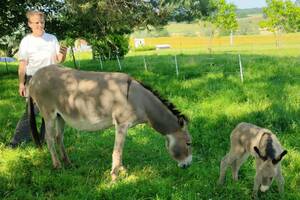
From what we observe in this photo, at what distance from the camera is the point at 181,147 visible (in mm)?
6461

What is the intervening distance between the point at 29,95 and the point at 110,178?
206 cm

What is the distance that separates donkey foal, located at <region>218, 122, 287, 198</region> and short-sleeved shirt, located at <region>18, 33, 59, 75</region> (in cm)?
341

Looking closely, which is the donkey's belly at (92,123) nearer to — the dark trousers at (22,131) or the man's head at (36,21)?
the dark trousers at (22,131)

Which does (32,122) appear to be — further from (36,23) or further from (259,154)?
(259,154)

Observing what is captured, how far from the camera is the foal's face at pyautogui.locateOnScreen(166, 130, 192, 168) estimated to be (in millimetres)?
6461

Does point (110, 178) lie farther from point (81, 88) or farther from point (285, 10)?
point (285, 10)

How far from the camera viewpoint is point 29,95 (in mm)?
7055

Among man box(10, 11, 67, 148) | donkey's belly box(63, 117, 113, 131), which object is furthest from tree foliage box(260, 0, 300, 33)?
donkey's belly box(63, 117, 113, 131)

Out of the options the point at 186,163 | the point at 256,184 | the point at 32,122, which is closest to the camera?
the point at 256,184

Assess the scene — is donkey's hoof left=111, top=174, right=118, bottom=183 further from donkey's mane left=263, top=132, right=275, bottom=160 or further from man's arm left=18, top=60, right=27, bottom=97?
man's arm left=18, top=60, right=27, bottom=97

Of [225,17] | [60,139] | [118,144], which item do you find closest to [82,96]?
[118,144]

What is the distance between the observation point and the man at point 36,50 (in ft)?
23.1

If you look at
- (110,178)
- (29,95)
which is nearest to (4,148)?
(29,95)

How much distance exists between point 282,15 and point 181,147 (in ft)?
211
